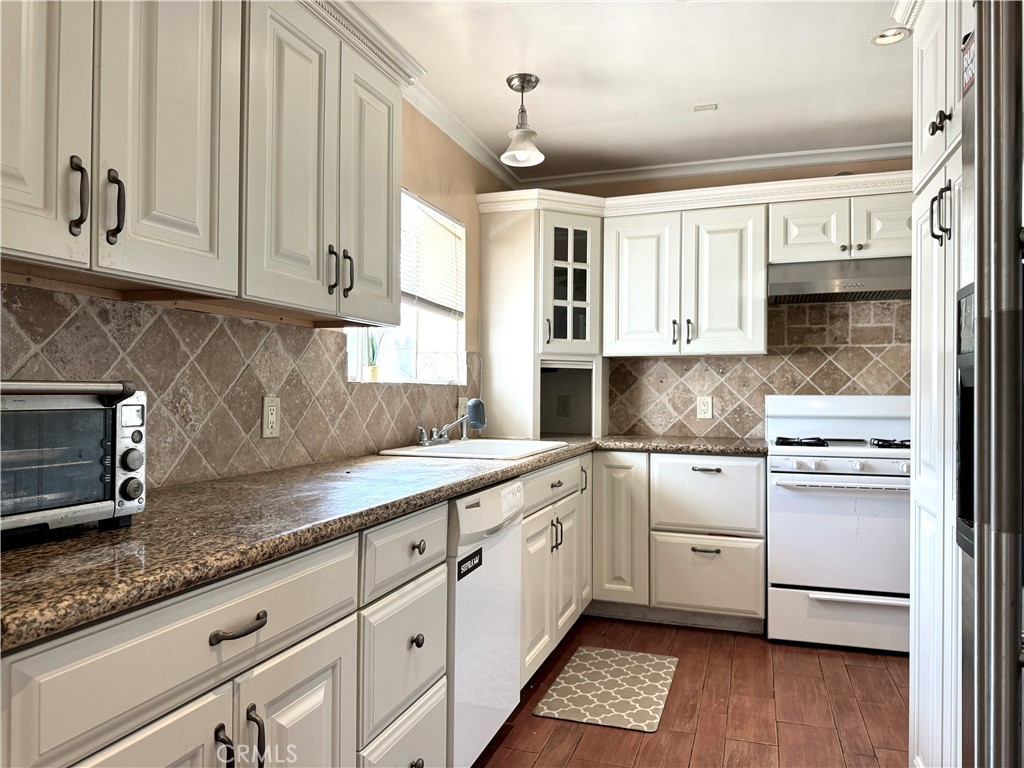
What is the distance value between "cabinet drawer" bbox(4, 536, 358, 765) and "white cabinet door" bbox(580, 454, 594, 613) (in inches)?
84.5

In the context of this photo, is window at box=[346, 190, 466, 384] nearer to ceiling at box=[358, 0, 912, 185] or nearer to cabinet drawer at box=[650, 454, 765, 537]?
ceiling at box=[358, 0, 912, 185]

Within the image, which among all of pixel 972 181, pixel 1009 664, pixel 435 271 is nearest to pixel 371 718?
pixel 1009 664

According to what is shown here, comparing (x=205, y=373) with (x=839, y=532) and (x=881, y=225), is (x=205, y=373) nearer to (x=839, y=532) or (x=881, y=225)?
(x=839, y=532)

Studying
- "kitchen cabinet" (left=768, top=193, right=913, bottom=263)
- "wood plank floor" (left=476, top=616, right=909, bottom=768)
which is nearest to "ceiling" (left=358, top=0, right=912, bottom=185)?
"kitchen cabinet" (left=768, top=193, right=913, bottom=263)

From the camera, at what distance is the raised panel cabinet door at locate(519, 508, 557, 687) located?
239cm

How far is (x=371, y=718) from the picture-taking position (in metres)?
1.40

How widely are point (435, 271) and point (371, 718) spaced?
2.20 m

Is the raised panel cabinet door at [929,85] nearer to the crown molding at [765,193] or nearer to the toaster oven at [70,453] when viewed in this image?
the crown molding at [765,193]

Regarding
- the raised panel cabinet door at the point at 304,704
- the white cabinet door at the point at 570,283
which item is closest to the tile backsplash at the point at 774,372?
the white cabinet door at the point at 570,283

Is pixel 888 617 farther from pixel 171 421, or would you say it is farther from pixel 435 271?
pixel 171 421

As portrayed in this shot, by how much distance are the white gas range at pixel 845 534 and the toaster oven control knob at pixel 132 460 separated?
8.86 ft

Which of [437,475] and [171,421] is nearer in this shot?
[171,421]

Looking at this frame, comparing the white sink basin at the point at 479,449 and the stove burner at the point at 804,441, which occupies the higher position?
the stove burner at the point at 804,441

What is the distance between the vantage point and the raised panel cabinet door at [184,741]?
84 centimetres
